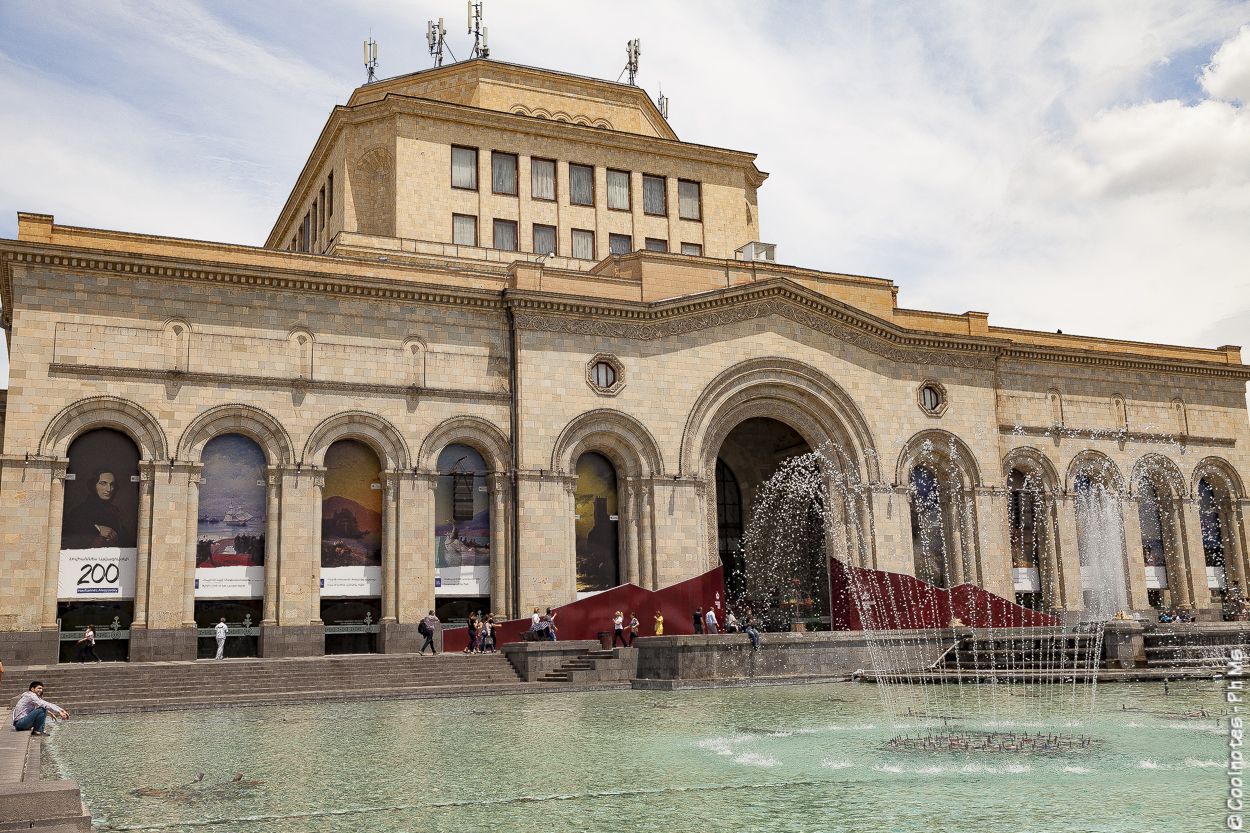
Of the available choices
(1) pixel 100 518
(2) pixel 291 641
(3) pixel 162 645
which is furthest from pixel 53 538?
(2) pixel 291 641

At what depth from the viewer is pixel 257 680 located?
2342cm

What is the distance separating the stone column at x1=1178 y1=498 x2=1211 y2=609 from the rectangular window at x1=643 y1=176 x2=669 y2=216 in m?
23.2

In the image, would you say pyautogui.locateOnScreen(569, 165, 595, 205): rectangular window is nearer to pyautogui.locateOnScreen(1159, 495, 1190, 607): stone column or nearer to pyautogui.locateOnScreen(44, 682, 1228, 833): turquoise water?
pyautogui.locateOnScreen(44, 682, 1228, 833): turquoise water

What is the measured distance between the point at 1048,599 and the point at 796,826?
32.3 metres

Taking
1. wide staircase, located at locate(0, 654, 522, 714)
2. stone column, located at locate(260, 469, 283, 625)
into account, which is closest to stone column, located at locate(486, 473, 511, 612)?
wide staircase, located at locate(0, 654, 522, 714)

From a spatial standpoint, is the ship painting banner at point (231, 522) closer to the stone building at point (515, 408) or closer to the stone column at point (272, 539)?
the stone building at point (515, 408)

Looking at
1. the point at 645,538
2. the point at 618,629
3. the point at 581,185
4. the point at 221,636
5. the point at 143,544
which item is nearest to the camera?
the point at 143,544

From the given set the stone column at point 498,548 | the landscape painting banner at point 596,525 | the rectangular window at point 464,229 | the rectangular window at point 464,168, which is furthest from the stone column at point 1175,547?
the rectangular window at point 464,168

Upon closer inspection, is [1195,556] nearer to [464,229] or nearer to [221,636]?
[464,229]

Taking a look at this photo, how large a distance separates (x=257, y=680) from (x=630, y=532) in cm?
1205

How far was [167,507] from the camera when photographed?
1043 inches

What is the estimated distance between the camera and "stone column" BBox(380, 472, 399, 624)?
1126 inches

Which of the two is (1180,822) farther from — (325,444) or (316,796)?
(325,444)

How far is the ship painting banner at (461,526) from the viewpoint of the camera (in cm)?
2986
